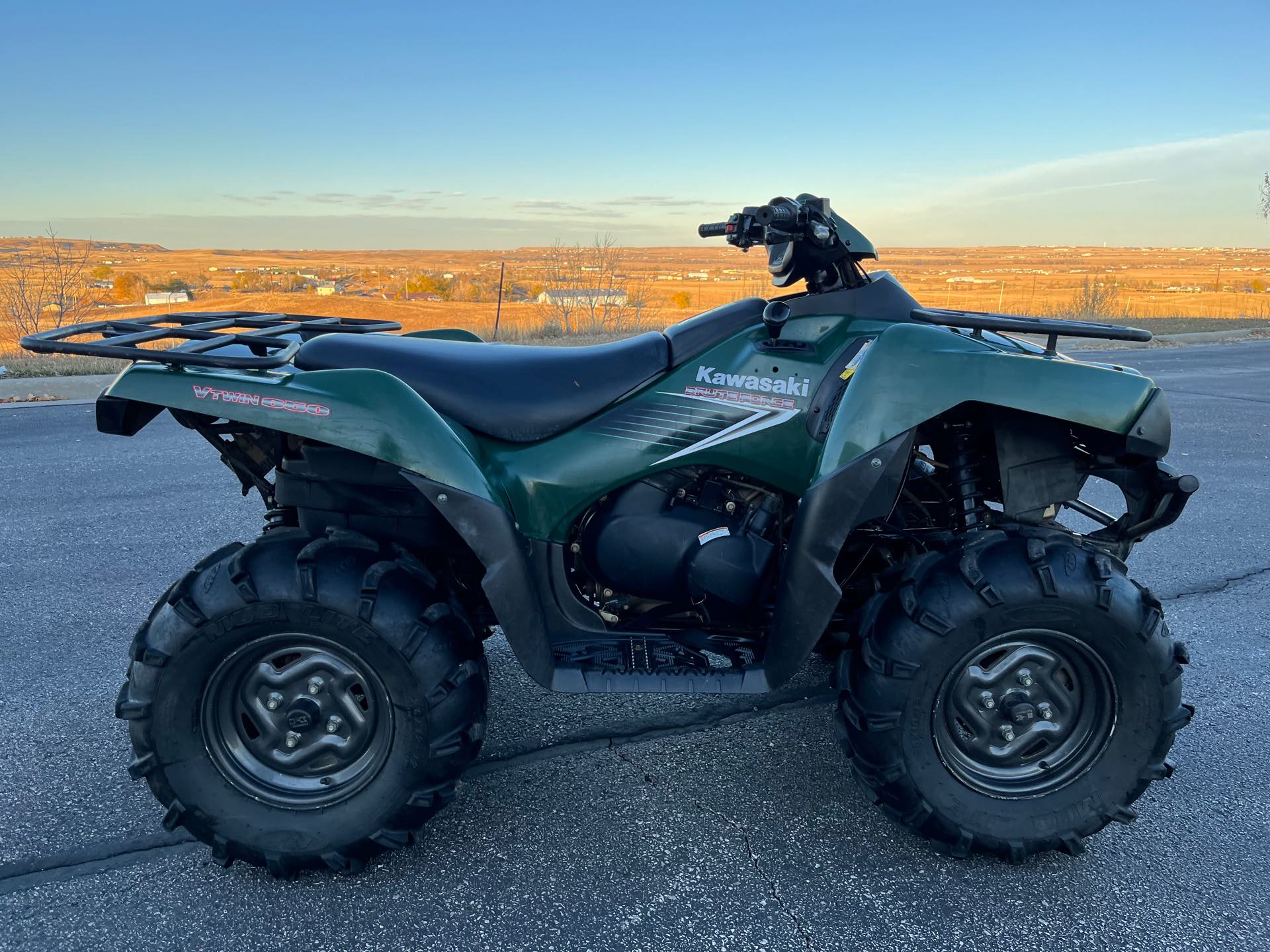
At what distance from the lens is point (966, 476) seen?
9.80 feet

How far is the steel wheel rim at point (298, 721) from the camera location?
2686mm

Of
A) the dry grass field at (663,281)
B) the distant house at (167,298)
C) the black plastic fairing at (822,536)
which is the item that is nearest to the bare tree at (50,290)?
the dry grass field at (663,281)

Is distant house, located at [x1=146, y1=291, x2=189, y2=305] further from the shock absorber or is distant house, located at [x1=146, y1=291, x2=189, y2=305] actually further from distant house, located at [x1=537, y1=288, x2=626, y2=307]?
the shock absorber

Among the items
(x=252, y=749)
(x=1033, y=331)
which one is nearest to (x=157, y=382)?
(x=252, y=749)

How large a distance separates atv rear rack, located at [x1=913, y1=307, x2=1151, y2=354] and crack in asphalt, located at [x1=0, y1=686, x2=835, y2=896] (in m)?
1.68

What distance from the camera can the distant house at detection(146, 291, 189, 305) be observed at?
113ft

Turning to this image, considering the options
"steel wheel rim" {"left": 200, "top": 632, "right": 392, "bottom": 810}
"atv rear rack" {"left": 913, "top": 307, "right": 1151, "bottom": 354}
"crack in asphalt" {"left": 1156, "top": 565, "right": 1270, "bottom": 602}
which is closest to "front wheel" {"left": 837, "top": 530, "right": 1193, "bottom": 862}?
"atv rear rack" {"left": 913, "top": 307, "right": 1151, "bottom": 354}

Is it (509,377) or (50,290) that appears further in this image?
(50,290)

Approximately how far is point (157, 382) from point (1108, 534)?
3012 millimetres

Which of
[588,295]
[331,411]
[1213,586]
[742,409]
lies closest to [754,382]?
[742,409]

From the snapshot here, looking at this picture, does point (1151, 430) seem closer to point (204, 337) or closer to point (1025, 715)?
point (1025, 715)

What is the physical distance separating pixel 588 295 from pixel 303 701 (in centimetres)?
1935

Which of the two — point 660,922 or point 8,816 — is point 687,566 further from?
point 8,816

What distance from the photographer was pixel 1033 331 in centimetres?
280
